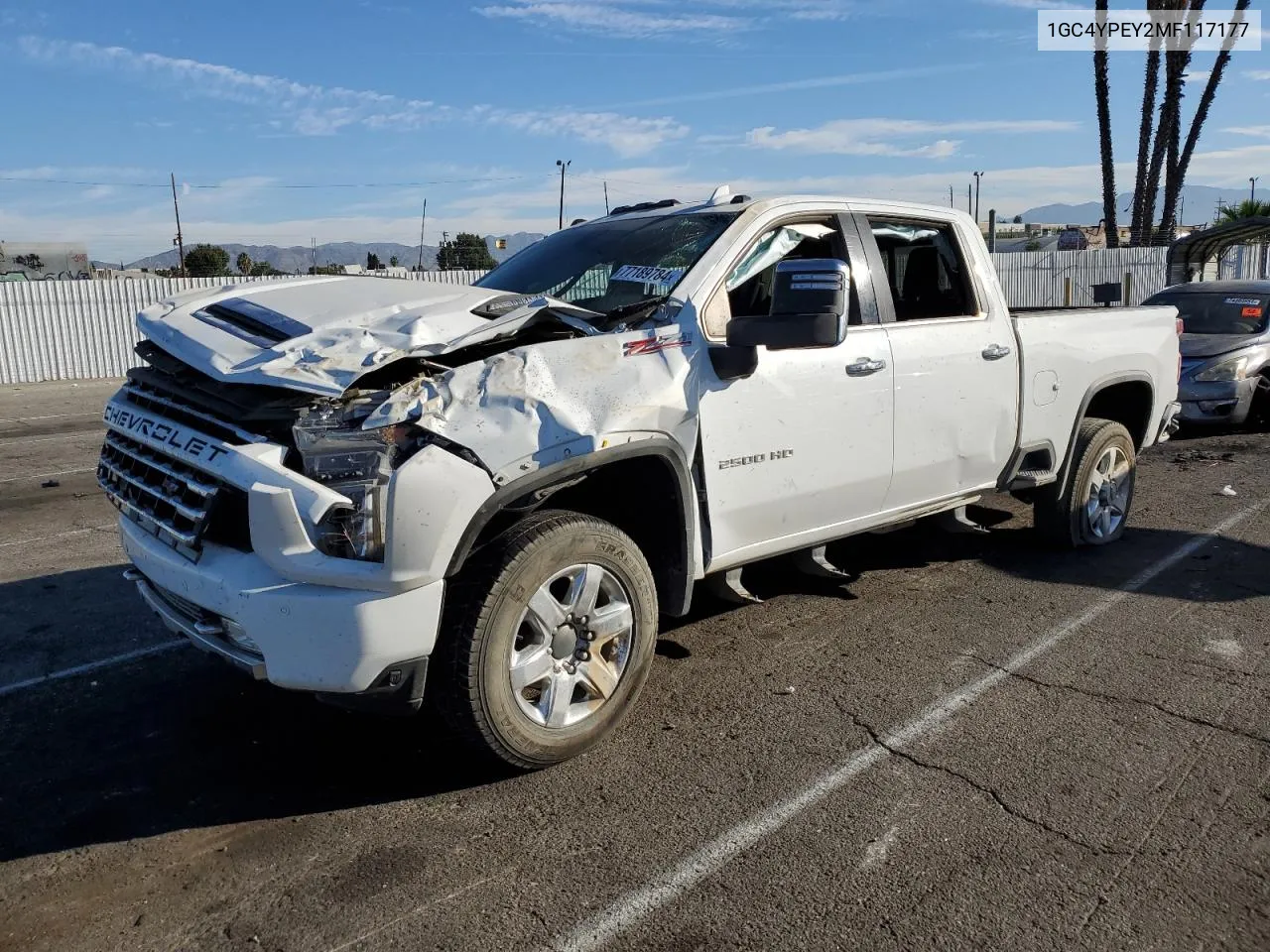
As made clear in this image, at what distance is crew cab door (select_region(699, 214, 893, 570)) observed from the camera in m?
4.18

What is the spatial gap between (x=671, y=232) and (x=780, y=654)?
1.98m

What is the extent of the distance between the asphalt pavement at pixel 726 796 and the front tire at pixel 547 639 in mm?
215

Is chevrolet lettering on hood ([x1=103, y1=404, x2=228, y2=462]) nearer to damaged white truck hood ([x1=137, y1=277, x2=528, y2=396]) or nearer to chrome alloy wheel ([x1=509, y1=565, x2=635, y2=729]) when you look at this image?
damaged white truck hood ([x1=137, y1=277, x2=528, y2=396])

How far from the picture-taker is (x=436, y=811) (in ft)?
11.5

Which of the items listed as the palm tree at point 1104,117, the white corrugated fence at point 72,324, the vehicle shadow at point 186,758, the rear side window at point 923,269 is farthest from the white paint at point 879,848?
the palm tree at point 1104,117

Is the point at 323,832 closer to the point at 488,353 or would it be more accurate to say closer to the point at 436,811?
the point at 436,811

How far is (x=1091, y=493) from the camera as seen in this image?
6488mm

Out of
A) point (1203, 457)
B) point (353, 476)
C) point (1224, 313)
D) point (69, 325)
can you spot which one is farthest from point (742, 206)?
point (69, 325)

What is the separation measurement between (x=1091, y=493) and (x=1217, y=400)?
5.84m

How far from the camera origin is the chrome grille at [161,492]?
3.35 meters

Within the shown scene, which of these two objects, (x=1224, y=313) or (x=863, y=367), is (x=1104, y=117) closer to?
(x=1224, y=313)

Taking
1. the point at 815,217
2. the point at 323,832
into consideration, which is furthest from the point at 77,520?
the point at 815,217

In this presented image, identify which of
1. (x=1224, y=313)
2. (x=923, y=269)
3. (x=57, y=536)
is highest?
(x=923, y=269)

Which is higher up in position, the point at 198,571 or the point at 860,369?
the point at 860,369
